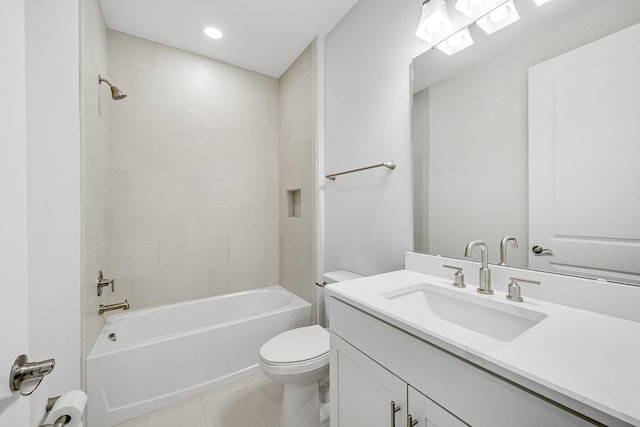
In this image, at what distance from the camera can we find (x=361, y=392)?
91 cm

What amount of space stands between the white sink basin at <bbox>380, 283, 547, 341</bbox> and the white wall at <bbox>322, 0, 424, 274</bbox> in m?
0.37

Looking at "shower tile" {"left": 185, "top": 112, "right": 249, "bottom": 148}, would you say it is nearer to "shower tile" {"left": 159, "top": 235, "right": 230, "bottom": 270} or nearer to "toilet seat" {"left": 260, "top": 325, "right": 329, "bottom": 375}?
"shower tile" {"left": 159, "top": 235, "right": 230, "bottom": 270}

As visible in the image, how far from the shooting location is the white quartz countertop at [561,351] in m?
0.43

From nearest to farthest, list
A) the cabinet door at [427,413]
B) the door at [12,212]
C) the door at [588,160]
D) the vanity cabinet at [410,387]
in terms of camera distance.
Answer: the door at [12,212] < the vanity cabinet at [410,387] < the cabinet door at [427,413] < the door at [588,160]

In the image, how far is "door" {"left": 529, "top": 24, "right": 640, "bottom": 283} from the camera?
2.42 feet

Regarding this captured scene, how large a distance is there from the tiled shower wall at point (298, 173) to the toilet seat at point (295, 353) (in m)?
0.61

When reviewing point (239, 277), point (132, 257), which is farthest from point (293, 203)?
point (132, 257)

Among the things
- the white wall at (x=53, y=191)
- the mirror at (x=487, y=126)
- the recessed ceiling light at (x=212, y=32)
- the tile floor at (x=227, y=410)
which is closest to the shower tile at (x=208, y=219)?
the white wall at (x=53, y=191)

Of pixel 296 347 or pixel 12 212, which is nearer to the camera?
pixel 12 212

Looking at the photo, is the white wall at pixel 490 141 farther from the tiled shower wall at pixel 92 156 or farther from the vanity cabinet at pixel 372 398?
the tiled shower wall at pixel 92 156

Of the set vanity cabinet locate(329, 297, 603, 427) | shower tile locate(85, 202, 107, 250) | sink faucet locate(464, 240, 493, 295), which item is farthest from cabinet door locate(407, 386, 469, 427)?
shower tile locate(85, 202, 107, 250)

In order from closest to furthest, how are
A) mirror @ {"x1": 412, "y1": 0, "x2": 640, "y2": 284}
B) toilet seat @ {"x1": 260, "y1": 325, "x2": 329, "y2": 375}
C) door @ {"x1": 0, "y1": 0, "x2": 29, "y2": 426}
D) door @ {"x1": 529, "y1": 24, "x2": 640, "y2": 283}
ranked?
1. door @ {"x1": 0, "y1": 0, "x2": 29, "y2": 426}
2. door @ {"x1": 529, "y1": 24, "x2": 640, "y2": 283}
3. mirror @ {"x1": 412, "y1": 0, "x2": 640, "y2": 284}
4. toilet seat @ {"x1": 260, "y1": 325, "x2": 329, "y2": 375}

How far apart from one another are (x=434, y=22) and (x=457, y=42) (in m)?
0.14

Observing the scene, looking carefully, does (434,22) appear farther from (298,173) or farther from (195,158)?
(195,158)
